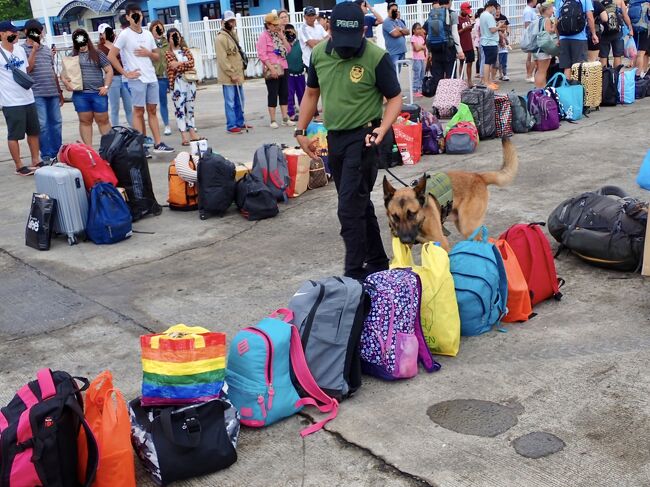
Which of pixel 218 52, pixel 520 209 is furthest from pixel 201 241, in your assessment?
pixel 218 52

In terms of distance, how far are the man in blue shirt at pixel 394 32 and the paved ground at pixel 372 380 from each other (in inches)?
209

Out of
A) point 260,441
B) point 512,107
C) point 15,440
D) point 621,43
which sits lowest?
point 260,441

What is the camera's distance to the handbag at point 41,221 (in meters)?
6.56

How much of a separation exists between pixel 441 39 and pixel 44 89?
6.72 metres

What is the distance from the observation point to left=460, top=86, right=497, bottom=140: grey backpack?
9984 mm

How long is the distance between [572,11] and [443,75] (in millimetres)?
2591

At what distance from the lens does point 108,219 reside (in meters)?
6.66

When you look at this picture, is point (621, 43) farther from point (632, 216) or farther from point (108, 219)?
point (108, 219)

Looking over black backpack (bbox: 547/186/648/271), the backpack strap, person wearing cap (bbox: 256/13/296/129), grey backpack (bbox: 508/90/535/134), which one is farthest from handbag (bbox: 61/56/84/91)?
the backpack strap

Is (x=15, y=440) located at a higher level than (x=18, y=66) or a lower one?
lower

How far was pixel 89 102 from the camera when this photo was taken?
30.7ft

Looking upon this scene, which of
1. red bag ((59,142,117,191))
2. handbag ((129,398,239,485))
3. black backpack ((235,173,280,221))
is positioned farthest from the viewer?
black backpack ((235,173,280,221))

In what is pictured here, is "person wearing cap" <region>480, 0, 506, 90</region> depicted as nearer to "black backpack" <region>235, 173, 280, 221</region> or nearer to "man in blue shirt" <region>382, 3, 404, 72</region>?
"man in blue shirt" <region>382, 3, 404, 72</region>

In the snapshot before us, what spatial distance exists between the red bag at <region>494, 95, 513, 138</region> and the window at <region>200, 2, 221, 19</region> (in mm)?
31860
